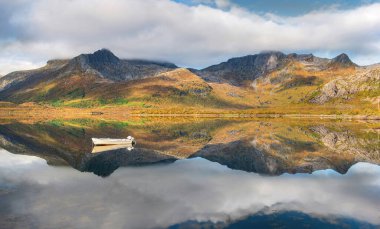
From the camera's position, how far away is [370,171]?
51531 mm

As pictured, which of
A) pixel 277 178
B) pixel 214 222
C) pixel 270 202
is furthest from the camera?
pixel 277 178

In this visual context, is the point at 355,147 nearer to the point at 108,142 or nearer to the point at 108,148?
the point at 108,148

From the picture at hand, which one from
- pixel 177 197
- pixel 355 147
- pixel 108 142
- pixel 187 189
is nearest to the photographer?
pixel 177 197

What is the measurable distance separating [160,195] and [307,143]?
6130 centimetres

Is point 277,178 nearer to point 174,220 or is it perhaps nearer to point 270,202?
point 270,202

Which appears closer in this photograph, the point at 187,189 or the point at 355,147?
the point at 187,189

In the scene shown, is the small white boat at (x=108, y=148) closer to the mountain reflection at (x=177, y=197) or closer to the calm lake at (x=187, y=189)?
the calm lake at (x=187, y=189)

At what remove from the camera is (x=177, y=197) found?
113ft

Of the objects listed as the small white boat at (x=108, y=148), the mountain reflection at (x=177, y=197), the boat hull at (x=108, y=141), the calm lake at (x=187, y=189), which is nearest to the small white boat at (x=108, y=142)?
the boat hull at (x=108, y=141)

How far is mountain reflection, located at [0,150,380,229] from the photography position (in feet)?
91.3

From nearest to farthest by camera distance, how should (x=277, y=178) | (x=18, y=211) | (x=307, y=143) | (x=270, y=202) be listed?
1. (x=18, y=211)
2. (x=270, y=202)
3. (x=277, y=178)
4. (x=307, y=143)

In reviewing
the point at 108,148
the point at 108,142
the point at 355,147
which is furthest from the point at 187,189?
the point at 355,147

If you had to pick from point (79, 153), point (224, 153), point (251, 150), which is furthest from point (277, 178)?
point (79, 153)

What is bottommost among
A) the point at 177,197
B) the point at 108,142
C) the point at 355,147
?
the point at 355,147
